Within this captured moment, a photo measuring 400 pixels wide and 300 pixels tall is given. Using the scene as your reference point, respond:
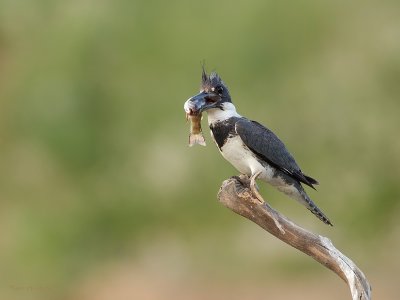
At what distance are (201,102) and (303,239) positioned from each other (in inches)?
28.3

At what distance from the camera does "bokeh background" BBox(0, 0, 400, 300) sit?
8844 millimetres

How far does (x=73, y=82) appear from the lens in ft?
31.4

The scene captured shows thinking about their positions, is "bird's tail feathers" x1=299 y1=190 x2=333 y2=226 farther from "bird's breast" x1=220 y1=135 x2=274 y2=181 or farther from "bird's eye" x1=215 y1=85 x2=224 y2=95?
"bird's eye" x1=215 y1=85 x2=224 y2=95

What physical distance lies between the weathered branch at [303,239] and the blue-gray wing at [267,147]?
0.60ft

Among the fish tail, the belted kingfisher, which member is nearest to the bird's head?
the belted kingfisher

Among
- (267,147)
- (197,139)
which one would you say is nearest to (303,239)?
(267,147)

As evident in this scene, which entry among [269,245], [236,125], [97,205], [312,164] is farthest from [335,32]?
[236,125]

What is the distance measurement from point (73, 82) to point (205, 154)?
1.82m

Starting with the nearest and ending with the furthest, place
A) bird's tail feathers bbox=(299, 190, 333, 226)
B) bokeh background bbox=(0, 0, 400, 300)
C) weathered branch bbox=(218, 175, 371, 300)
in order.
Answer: weathered branch bbox=(218, 175, 371, 300)
bird's tail feathers bbox=(299, 190, 333, 226)
bokeh background bbox=(0, 0, 400, 300)

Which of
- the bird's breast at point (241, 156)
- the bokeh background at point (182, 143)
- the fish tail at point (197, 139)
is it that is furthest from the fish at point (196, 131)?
A: the bokeh background at point (182, 143)

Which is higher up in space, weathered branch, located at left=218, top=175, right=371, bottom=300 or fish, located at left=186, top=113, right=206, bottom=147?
fish, located at left=186, top=113, right=206, bottom=147

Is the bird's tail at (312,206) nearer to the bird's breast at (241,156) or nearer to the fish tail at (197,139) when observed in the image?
the bird's breast at (241,156)

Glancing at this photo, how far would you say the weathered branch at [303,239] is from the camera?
3850 millimetres

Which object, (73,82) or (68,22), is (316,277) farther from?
(68,22)
